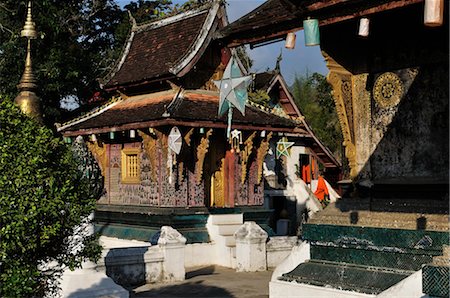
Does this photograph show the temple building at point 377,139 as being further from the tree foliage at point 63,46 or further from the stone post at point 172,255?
the tree foliage at point 63,46

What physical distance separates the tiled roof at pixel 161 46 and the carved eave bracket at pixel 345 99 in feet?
28.8

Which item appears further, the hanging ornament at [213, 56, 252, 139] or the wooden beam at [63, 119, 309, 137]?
the wooden beam at [63, 119, 309, 137]

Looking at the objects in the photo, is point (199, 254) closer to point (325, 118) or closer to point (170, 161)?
point (170, 161)

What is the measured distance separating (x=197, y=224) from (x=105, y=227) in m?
3.77

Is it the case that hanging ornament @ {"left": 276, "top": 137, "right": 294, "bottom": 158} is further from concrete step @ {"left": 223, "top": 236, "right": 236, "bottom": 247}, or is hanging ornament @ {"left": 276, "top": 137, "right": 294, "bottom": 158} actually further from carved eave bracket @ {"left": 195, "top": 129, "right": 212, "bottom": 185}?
concrete step @ {"left": 223, "top": 236, "right": 236, "bottom": 247}

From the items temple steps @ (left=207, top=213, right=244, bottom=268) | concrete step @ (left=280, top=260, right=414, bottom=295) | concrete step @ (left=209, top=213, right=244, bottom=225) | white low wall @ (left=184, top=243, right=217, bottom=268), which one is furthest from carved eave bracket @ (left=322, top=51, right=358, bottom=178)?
concrete step @ (left=209, top=213, right=244, bottom=225)

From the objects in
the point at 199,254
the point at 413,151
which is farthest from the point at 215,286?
the point at 413,151

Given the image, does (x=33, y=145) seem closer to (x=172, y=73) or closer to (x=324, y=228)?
(x=324, y=228)

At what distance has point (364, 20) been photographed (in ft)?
24.8

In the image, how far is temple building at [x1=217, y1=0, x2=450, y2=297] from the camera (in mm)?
7997

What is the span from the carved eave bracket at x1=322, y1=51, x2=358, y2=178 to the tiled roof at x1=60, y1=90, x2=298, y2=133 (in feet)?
24.0

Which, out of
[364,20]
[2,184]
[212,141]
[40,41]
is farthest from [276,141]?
[2,184]

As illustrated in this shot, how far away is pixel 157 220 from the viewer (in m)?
17.2

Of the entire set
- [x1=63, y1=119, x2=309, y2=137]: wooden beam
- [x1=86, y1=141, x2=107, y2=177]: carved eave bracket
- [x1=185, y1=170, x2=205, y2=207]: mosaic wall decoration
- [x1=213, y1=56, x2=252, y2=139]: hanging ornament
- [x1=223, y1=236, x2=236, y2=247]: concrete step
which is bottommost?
[x1=223, y1=236, x2=236, y2=247]: concrete step
